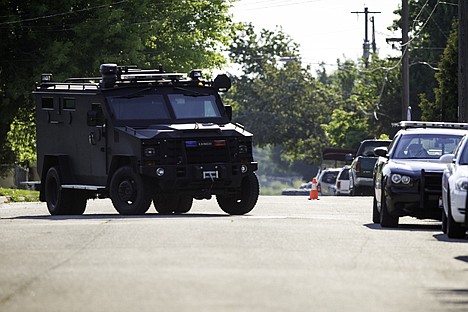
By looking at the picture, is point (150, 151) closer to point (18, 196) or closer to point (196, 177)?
point (196, 177)

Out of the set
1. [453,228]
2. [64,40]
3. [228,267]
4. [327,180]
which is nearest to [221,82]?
[453,228]

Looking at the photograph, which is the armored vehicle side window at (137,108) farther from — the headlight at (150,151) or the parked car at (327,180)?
the parked car at (327,180)

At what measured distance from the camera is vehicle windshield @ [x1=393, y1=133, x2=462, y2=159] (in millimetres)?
23062

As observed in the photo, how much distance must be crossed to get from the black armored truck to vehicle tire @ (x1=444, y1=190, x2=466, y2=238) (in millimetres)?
6783

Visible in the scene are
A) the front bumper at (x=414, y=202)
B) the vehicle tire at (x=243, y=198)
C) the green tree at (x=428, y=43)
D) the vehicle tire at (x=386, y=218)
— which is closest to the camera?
the front bumper at (x=414, y=202)

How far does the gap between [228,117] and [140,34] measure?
98.5 ft

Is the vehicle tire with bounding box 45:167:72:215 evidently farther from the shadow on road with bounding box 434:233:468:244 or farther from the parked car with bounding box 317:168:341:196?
the parked car with bounding box 317:168:341:196

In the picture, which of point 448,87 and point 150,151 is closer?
point 150,151

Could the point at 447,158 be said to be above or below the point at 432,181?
above

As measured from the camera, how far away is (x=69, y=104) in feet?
90.9

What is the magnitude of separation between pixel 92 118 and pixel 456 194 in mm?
9272

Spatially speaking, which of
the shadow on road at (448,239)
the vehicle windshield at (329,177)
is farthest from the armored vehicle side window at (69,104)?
the vehicle windshield at (329,177)

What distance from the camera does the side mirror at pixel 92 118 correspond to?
2632cm

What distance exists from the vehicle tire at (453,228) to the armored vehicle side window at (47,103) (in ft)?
35.2
